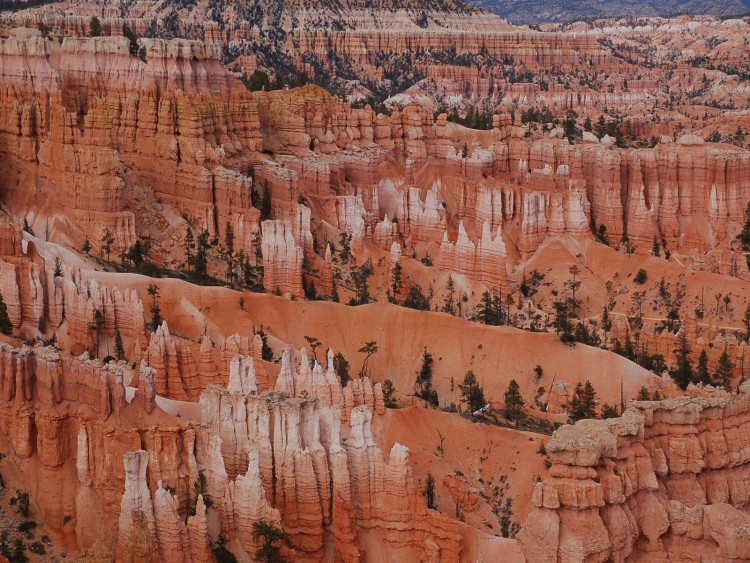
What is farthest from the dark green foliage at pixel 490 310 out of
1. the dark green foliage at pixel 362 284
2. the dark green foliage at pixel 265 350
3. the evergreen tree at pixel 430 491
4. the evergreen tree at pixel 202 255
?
the evergreen tree at pixel 430 491

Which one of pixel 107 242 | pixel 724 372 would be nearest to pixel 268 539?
pixel 724 372

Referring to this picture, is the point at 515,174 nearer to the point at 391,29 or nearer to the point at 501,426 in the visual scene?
the point at 501,426

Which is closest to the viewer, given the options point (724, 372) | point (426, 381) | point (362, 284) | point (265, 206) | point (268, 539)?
point (268, 539)

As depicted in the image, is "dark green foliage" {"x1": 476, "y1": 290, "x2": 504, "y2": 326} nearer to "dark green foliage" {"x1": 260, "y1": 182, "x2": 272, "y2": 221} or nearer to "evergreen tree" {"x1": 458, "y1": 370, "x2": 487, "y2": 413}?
"evergreen tree" {"x1": 458, "y1": 370, "x2": 487, "y2": 413}

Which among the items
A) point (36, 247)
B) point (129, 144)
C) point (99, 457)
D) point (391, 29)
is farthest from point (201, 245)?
point (391, 29)

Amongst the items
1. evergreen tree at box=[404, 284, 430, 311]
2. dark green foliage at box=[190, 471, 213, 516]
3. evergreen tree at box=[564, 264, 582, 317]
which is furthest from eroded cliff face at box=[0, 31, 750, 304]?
dark green foliage at box=[190, 471, 213, 516]

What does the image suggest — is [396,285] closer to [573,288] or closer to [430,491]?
[573,288]
